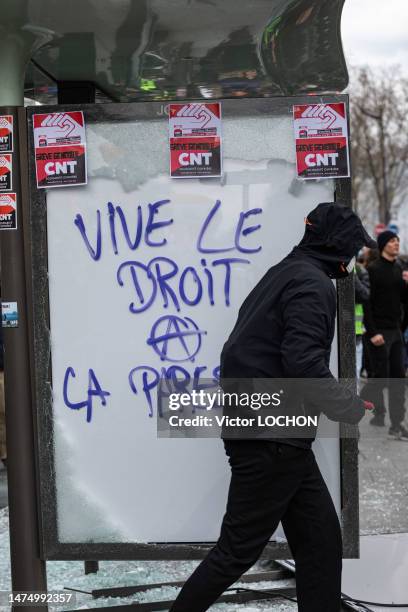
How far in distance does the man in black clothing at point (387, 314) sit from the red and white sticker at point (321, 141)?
5131mm

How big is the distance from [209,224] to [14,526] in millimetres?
1541

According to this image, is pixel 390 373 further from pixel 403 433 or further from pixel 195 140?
pixel 195 140

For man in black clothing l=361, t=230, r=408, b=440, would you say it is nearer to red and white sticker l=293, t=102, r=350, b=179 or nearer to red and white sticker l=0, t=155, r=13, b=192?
red and white sticker l=293, t=102, r=350, b=179

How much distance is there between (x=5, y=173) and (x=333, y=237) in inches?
56.6

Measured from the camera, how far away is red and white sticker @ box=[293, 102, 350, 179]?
3.79 metres

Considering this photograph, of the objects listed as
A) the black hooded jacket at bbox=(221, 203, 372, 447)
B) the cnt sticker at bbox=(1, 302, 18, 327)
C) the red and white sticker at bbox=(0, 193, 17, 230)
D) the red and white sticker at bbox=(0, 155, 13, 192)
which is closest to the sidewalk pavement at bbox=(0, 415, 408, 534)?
the black hooded jacket at bbox=(221, 203, 372, 447)

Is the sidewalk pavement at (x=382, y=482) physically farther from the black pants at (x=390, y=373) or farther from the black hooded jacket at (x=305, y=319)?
the black hooded jacket at (x=305, y=319)

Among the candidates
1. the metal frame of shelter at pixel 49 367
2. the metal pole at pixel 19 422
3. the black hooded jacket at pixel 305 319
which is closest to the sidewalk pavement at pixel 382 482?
Result: the metal frame of shelter at pixel 49 367

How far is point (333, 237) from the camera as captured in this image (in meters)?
3.34

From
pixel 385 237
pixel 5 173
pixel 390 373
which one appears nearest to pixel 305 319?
pixel 5 173

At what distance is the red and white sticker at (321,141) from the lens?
379 centimetres

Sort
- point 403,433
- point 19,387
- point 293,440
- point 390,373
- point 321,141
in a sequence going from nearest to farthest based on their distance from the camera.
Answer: point 293,440 < point 321,141 < point 19,387 < point 403,433 < point 390,373

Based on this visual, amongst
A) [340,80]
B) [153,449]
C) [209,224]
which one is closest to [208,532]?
[153,449]

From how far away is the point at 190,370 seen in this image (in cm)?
393
